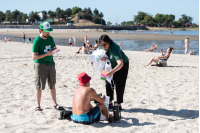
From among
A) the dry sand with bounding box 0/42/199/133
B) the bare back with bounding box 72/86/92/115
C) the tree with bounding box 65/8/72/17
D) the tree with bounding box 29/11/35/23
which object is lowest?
the dry sand with bounding box 0/42/199/133

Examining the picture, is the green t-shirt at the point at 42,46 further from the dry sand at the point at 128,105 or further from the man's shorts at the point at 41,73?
the dry sand at the point at 128,105

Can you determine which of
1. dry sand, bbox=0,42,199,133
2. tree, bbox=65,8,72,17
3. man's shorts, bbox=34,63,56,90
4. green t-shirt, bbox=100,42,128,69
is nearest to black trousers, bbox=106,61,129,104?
green t-shirt, bbox=100,42,128,69

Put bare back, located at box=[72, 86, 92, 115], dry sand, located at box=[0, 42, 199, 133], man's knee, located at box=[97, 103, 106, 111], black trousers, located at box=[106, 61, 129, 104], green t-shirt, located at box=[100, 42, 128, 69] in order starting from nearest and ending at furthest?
bare back, located at box=[72, 86, 92, 115] < dry sand, located at box=[0, 42, 199, 133] < man's knee, located at box=[97, 103, 106, 111] < green t-shirt, located at box=[100, 42, 128, 69] < black trousers, located at box=[106, 61, 129, 104]

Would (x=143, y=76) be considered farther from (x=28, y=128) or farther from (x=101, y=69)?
(x=28, y=128)

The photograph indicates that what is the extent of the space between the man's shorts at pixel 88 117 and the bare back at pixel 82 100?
0.07 metres

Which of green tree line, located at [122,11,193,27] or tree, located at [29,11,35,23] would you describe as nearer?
tree, located at [29,11,35,23]

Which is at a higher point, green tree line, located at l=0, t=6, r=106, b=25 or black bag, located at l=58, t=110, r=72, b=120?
green tree line, located at l=0, t=6, r=106, b=25

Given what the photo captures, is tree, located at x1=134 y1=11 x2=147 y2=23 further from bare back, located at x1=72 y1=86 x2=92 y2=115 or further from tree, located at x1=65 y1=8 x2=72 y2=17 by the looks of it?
bare back, located at x1=72 y1=86 x2=92 y2=115

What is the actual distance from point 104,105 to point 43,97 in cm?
195

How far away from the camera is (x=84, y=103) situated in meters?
3.05

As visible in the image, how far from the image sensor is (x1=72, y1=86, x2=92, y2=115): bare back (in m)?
3.02

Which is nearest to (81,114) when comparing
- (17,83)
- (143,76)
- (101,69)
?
(101,69)

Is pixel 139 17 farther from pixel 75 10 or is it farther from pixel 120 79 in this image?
pixel 120 79

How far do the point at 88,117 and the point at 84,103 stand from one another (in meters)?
0.25
